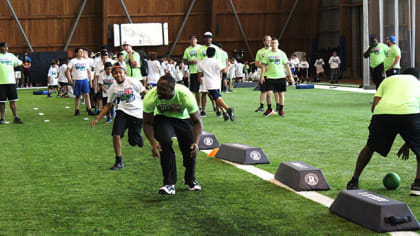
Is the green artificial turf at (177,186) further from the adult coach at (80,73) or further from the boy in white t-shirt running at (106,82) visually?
the adult coach at (80,73)

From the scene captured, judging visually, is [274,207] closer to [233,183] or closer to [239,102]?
[233,183]

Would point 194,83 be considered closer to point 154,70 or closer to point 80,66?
point 80,66

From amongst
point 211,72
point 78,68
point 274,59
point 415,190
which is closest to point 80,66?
point 78,68

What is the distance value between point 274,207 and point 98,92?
41.0ft

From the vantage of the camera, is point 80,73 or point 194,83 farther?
point 80,73

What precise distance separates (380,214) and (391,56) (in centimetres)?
1347

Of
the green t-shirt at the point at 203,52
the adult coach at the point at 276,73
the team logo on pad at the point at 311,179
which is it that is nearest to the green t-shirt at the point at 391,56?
the adult coach at the point at 276,73

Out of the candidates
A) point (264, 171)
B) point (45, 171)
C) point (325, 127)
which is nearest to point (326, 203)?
point (264, 171)

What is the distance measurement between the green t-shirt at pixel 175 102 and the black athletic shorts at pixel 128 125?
7.77 ft

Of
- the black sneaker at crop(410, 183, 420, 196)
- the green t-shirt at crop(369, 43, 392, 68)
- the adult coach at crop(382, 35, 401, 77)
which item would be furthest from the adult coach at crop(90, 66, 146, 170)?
the green t-shirt at crop(369, 43, 392, 68)

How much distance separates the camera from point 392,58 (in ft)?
60.1

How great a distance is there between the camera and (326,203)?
6.81 metres

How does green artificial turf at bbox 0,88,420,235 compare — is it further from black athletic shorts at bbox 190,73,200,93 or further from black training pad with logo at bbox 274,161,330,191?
black athletic shorts at bbox 190,73,200,93

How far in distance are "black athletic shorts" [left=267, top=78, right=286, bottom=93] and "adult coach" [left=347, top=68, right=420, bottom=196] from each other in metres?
9.45
